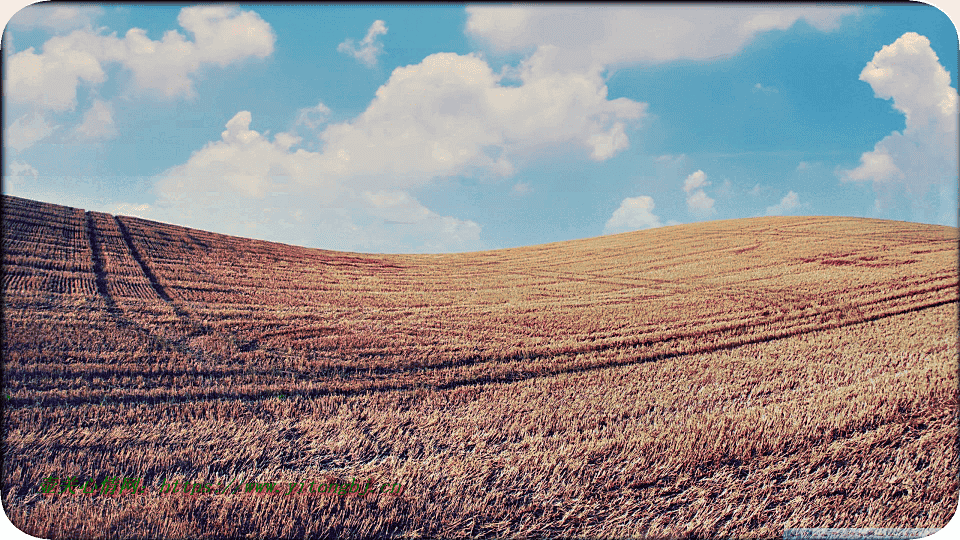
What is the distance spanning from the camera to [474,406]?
16.6 ft

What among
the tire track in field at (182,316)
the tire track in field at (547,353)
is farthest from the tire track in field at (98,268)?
the tire track in field at (547,353)

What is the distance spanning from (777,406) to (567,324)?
464 cm

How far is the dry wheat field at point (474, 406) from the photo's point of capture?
10.4 feet

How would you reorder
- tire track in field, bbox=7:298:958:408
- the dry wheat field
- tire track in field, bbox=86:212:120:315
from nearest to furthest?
the dry wheat field, tire track in field, bbox=7:298:958:408, tire track in field, bbox=86:212:120:315

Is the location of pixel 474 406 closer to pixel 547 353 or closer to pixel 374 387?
pixel 374 387

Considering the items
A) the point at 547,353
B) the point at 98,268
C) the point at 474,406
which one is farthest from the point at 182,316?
the point at 547,353

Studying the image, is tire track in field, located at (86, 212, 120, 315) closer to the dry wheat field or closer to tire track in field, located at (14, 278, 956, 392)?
the dry wheat field

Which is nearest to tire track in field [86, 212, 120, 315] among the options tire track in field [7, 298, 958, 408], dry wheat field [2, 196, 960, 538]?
dry wheat field [2, 196, 960, 538]

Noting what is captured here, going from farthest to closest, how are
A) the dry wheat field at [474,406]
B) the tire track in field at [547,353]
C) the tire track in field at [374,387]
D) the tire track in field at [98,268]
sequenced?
the tire track in field at [98,268] < the tire track in field at [547,353] < the tire track in field at [374,387] < the dry wheat field at [474,406]

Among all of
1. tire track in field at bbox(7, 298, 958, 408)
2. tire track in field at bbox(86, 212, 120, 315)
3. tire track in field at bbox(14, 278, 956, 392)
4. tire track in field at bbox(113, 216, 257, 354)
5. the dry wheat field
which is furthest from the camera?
tire track in field at bbox(86, 212, 120, 315)

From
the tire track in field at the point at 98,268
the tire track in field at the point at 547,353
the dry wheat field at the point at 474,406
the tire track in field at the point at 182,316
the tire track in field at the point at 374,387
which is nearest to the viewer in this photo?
the dry wheat field at the point at 474,406

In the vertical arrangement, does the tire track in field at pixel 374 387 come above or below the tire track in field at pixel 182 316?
below

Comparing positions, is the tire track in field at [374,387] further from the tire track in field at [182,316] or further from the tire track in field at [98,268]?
the tire track in field at [98,268]

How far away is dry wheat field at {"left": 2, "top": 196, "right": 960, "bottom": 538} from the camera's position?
3156mm
